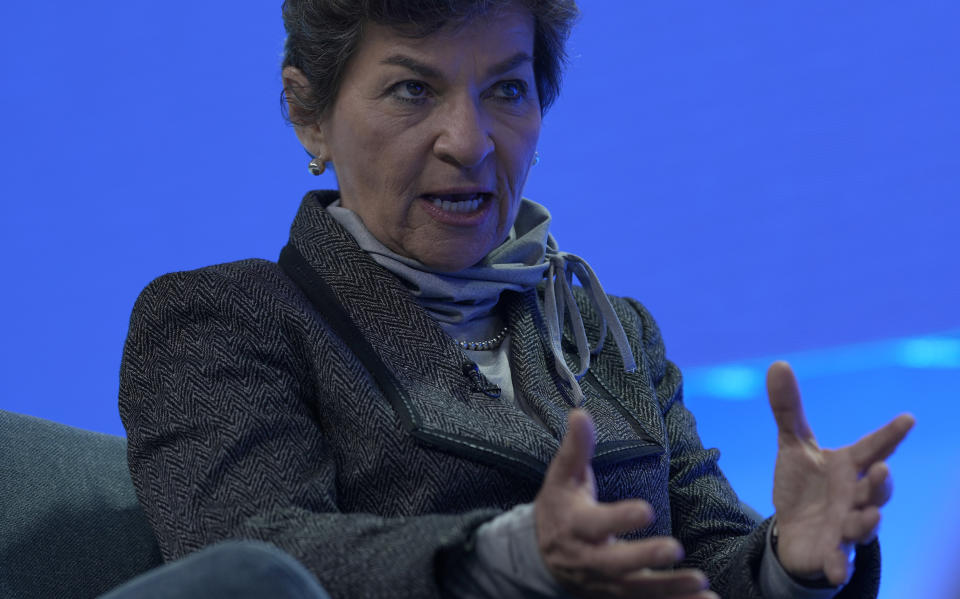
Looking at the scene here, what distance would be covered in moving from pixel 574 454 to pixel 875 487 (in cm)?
34

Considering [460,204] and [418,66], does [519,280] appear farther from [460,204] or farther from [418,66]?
[418,66]

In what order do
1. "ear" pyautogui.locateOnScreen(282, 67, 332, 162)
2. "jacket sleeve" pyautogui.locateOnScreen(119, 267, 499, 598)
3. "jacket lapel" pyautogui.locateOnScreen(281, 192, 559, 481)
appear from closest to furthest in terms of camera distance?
"jacket sleeve" pyautogui.locateOnScreen(119, 267, 499, 598) < "jacket lapel" pyautogui.locateOnScreen(281, 192, 559, 481) < "ear" pyautogui.locateOnScreen(282, 67, 332, 162)

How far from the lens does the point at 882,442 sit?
104cm

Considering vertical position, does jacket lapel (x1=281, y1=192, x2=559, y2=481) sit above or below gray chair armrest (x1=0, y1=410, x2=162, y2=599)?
above

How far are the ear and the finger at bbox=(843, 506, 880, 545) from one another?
0.81m

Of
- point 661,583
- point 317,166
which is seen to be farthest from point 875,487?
point 317,166

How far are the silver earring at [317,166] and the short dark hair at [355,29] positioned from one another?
2.1 inches

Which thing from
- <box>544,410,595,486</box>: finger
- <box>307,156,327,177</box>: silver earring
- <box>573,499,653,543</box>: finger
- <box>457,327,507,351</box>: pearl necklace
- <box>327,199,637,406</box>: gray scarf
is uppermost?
<box>307,156,327,177</box>: silver earring

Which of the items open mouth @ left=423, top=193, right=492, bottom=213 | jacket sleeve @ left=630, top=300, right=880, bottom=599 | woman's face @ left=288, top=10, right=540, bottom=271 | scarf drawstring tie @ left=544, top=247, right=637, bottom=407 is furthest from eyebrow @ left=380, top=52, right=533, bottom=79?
jacket sleeve @ left=630, top=300, right=880, bottom=599

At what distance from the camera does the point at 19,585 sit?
1.21 meters

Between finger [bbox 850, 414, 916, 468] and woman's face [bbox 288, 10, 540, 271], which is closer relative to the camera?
finger [bbox 850, 414, 916, 468]

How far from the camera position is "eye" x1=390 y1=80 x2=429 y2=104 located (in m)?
1.36

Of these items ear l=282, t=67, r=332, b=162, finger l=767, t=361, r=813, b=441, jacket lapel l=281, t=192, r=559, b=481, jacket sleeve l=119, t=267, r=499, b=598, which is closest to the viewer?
A: jacket sleeve l=119, t=267, r=499, b=598

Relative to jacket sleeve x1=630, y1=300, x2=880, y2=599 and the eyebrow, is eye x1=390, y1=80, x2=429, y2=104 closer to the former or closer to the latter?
the eyebrow
